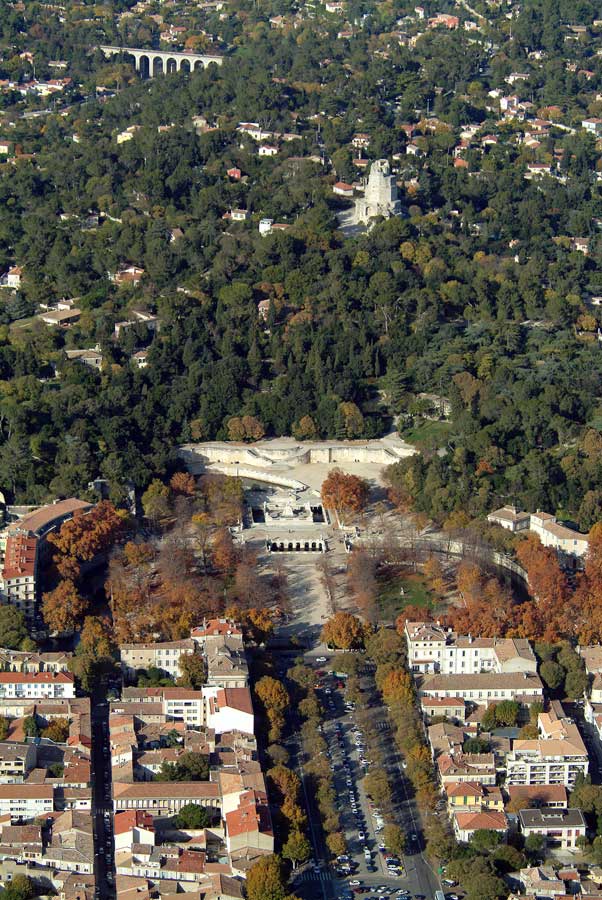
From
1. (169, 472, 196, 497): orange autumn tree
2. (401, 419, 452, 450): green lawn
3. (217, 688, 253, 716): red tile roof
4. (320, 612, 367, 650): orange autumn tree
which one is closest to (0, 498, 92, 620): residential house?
(169, 472, 196, 497): orange autumn tree

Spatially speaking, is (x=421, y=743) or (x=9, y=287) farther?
(x=9, y=287)

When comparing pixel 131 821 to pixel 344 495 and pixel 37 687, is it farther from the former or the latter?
pixel 344 495

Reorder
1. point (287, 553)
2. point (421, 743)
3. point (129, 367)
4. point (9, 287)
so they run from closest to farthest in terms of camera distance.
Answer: point (421, 743) < point (287, 553) < point (129, 367) < point (9, 287)

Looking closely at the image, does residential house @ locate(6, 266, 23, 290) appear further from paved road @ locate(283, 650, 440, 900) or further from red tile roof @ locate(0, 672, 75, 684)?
paved road @ locate(283, 650, 440, 900)

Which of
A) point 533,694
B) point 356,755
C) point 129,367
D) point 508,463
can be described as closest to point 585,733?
point 533,694

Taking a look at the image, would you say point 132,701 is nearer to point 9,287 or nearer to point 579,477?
point 579,477

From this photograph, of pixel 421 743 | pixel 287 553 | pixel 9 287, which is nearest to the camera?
pixel 421 743

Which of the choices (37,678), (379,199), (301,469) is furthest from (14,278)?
(37,678)
